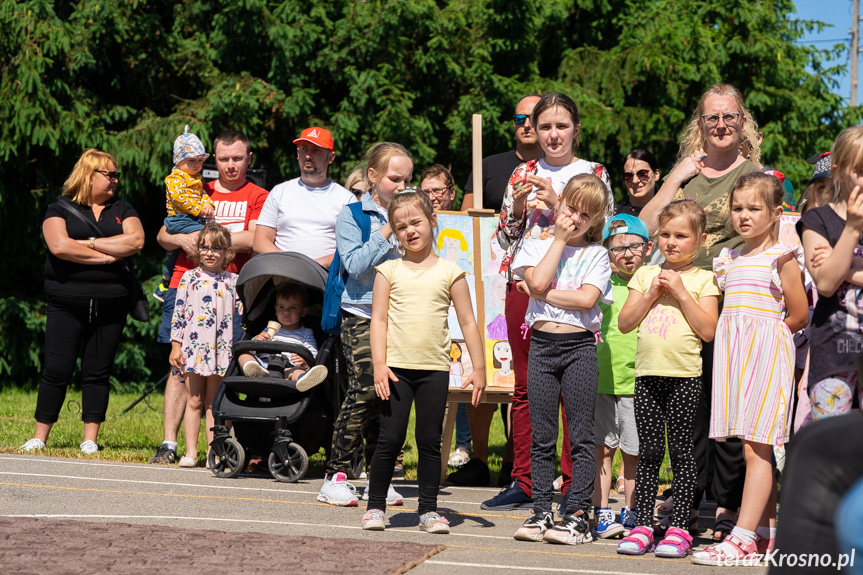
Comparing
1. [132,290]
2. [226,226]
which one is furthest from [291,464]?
[132,290]

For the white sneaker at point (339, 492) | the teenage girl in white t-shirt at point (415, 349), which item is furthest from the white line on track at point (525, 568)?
the white sneaker at point (339, 492)

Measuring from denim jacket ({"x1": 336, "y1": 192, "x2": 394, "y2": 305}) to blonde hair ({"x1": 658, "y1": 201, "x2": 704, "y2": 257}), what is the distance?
1762 millimetres

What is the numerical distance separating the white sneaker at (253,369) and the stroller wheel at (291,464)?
1.85 feet

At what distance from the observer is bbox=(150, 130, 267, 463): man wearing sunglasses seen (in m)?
7.93

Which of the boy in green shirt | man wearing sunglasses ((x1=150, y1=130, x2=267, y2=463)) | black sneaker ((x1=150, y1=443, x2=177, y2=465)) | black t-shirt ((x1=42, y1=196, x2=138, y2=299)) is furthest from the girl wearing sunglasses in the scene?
black t-shirt ((x1=42, y1=196, x2=138, y2=299))

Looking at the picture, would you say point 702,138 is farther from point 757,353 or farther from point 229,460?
point 229,460

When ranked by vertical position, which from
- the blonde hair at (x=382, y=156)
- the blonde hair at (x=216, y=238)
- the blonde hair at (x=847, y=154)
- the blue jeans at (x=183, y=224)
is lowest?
the blonde hair at (x=216, y=238)

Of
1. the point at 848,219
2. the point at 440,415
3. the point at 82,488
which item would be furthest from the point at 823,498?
the point at 82,488

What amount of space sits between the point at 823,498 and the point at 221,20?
12.6m

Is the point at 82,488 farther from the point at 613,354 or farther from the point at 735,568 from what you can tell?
the point at 735,568

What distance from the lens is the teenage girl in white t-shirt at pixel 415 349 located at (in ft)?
18.3

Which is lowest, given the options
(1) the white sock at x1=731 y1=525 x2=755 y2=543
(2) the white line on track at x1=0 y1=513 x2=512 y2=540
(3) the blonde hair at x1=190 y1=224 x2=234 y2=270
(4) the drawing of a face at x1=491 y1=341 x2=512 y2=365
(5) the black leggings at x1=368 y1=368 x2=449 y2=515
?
(2) the white line on track at x1=0 y1=513 x2=512 y2=540

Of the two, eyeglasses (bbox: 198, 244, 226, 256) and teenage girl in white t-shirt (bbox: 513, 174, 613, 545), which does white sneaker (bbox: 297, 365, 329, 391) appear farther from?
teenage girl in white t-shirt (bbox: 513, 174, 613, 545)

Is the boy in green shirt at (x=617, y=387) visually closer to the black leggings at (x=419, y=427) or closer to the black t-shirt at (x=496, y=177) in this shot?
the black leggings at (x=419, y=427)
